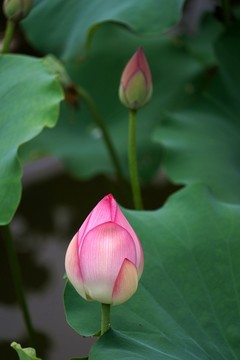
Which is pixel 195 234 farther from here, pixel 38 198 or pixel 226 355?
pixel 38 198

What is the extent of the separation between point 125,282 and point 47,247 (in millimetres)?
1348

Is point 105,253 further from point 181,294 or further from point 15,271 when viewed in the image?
point 15,271

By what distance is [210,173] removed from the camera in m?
1.81

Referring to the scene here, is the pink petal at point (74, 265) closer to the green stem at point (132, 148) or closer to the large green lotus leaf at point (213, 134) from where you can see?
the green stem at point (132, 148)

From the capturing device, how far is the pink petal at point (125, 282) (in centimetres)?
101

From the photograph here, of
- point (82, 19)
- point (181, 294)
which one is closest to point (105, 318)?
point (181, 294)

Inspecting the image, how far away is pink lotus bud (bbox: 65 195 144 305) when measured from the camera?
101 centimetres

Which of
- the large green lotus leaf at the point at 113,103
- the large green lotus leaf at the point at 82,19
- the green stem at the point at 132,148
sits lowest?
the large green lotus leaf at the point at 113,103

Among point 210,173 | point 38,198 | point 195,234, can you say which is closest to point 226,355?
point 195,234

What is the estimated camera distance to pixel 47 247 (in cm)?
236

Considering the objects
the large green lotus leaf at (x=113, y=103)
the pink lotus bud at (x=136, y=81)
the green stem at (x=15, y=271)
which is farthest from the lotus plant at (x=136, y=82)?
the large green lotus leaf at (x=113, y=103)

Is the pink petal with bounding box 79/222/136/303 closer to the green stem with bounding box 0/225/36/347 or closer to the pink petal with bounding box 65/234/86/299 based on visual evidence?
the pink petal with bounding box 65/234/86/299

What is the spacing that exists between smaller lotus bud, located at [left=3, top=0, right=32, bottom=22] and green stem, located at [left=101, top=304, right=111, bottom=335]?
0.77 m

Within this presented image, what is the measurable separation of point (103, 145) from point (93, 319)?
1.16 metres
